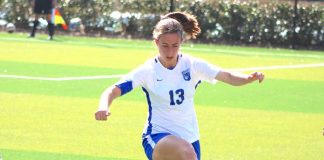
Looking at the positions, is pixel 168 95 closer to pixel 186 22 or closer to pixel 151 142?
pixel 151 142

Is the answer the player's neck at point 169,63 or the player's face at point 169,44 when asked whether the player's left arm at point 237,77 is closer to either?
the player's neck at point 169,63

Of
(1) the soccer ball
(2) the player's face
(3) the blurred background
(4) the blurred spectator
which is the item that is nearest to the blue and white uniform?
(2) the player's face

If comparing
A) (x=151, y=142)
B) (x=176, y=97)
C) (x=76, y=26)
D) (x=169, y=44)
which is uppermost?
(x=169, y=44)

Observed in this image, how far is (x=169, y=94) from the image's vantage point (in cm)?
792

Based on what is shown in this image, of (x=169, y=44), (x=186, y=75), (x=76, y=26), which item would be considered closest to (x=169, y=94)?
(x=186, y=75)

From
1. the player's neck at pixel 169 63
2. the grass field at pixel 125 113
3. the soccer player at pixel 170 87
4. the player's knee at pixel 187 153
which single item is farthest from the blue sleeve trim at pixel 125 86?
the grass field at pixel 125 113

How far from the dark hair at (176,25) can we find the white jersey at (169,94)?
1.01ft

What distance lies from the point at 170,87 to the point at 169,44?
44 cm

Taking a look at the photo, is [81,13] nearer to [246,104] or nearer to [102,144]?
[246,104]

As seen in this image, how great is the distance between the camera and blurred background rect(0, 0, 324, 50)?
3206 centimetres

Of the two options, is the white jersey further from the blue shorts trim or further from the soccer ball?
the soccer ball

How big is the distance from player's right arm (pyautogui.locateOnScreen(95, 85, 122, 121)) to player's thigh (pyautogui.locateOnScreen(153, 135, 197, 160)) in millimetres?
558

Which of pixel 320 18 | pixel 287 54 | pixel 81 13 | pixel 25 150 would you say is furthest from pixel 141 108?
pixel 81 13

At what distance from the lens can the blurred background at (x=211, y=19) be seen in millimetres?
32062
